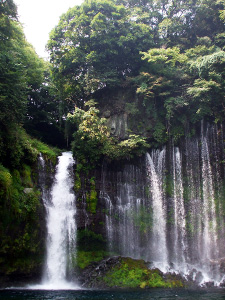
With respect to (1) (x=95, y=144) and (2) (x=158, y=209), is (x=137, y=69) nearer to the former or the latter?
(1) (x=95, y=144)

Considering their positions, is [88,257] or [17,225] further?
[88,257]

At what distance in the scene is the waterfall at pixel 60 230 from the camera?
1335 cm

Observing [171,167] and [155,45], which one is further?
[155,45]

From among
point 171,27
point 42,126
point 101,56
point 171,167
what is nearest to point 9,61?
point 101,56

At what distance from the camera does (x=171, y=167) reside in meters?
18.7

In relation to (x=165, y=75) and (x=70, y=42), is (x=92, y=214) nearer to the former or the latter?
(x=165, y=75)

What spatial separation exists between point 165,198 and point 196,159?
3.85 meters

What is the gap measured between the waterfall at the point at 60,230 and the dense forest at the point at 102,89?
69 centimetres

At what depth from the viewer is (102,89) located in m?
22.2

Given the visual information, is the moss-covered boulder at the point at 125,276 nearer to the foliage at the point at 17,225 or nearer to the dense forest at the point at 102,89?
the dense forest at the point at 102,89

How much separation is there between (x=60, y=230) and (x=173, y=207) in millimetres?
8212

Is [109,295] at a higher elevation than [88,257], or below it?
below

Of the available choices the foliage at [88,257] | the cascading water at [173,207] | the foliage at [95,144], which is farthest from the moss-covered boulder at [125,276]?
the foliage at [95,144]

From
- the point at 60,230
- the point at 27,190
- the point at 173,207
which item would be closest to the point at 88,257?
the point at 60,230
